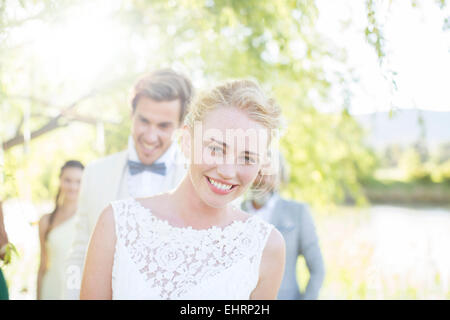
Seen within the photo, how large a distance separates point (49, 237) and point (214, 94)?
3.54 metres

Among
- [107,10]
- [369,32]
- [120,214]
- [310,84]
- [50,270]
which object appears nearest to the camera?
[120,214]

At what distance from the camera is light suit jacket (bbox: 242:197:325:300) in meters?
3.28

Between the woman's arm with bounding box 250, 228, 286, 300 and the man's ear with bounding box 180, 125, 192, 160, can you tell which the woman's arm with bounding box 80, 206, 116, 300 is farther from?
the woman's arm with bounding box 250, 228, 286, 300

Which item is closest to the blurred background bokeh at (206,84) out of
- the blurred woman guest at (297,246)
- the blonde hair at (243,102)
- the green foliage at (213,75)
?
the green foliage at (213,75)

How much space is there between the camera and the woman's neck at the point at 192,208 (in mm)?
1841

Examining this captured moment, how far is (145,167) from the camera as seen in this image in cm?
275

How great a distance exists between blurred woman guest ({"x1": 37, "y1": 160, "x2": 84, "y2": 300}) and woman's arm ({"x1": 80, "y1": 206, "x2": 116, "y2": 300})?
299 centimetres

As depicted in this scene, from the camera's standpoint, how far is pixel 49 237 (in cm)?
468

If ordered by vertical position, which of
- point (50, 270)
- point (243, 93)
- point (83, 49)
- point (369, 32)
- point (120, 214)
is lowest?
point (50, 270)

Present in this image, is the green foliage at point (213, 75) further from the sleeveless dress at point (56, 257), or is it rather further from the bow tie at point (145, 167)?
the bow tie at point (145, 167)

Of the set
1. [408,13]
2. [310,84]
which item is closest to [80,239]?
[408,13]

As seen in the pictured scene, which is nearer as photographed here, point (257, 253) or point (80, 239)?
point (257, 253)

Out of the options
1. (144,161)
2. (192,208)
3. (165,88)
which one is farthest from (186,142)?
(144,161)

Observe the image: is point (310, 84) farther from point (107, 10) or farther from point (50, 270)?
point (50, 270)
